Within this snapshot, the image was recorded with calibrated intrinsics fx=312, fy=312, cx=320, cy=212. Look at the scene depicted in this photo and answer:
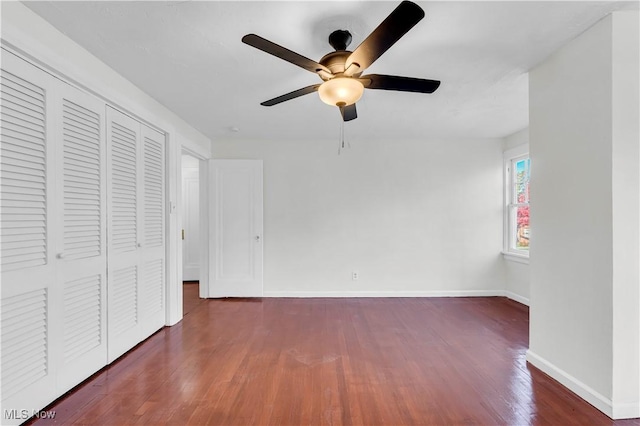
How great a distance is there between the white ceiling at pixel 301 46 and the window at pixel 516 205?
1.16 metres

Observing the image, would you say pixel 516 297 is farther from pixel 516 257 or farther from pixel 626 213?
pixel 626 213

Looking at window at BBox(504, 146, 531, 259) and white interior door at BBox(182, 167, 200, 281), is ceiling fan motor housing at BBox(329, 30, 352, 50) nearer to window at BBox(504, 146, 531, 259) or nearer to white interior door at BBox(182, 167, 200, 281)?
window at BBox(504, 146, 531, 259)

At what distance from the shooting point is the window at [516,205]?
432 cm

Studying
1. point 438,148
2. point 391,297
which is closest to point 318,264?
point 391,297

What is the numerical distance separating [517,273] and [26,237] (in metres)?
5.14

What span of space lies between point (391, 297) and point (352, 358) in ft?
6.90

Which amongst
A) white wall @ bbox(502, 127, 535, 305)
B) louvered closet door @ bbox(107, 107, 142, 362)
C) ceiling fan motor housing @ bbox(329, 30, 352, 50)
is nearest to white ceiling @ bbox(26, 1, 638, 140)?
ceiling fan motor housing @ bbox(329, 30, 352, 50)

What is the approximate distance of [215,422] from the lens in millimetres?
1786

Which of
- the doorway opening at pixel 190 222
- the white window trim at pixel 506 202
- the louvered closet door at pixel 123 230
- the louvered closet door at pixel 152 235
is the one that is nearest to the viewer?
the louvered closet door at pixel 123 230

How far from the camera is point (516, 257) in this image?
4285mm

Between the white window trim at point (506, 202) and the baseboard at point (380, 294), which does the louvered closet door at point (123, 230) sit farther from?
the white window trim at point (506, 202)

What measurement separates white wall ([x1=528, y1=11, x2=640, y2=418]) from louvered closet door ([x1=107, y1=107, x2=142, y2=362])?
3.33m

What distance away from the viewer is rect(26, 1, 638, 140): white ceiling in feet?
5.74

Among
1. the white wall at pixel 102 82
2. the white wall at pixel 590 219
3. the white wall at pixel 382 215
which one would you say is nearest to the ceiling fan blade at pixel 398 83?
the white wall at pixel 590 219
